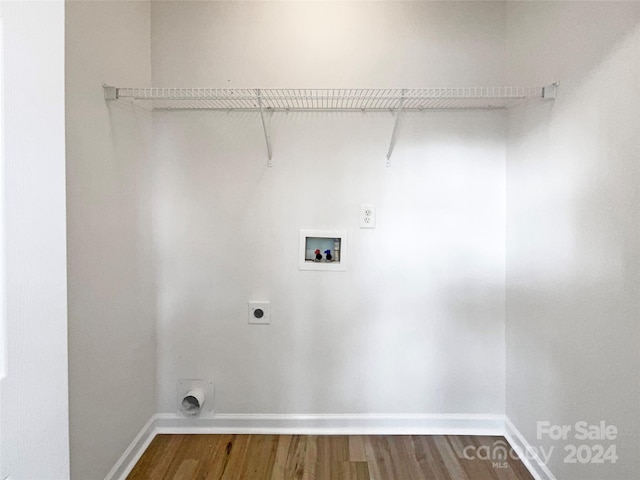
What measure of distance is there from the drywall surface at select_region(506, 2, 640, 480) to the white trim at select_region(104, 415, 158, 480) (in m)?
1.79

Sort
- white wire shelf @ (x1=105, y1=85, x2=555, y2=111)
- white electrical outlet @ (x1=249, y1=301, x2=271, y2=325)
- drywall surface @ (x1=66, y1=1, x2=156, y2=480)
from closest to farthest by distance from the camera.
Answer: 1. drywall surface @ (x1=66, y1=1, x2=156, y2=480)
2. white wire shelf @ (x1=105, y1=85, x2=555, y2=111)
3. white electrical outlet @ (x1=249, y1=301, x2=271, y2=325)

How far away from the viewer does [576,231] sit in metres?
1.39

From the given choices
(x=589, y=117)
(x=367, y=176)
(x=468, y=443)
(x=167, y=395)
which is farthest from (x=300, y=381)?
(x=589, y=117)

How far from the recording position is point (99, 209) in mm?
1454

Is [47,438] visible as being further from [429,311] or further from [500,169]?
[500,169]

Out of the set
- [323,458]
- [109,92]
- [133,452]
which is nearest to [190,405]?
[133,452]

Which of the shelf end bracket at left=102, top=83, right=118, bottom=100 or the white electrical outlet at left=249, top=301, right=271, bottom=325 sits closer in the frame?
the shelf end bracket at left=102, top=83, right=118, bottom=100

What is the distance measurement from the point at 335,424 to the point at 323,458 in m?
0.22

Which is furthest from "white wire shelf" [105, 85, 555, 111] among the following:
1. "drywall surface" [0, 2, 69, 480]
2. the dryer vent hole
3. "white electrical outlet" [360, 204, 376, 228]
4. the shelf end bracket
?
the dryer vent hole

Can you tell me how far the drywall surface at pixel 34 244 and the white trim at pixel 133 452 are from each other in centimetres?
110

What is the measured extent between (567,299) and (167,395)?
1.89 m

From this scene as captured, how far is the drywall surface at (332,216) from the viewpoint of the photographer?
1886 mm

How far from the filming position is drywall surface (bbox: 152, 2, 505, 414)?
189 cm

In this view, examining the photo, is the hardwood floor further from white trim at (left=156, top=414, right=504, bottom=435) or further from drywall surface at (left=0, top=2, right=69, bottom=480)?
drywall surface at (left=0, top=2, right=69, bottom=480)
